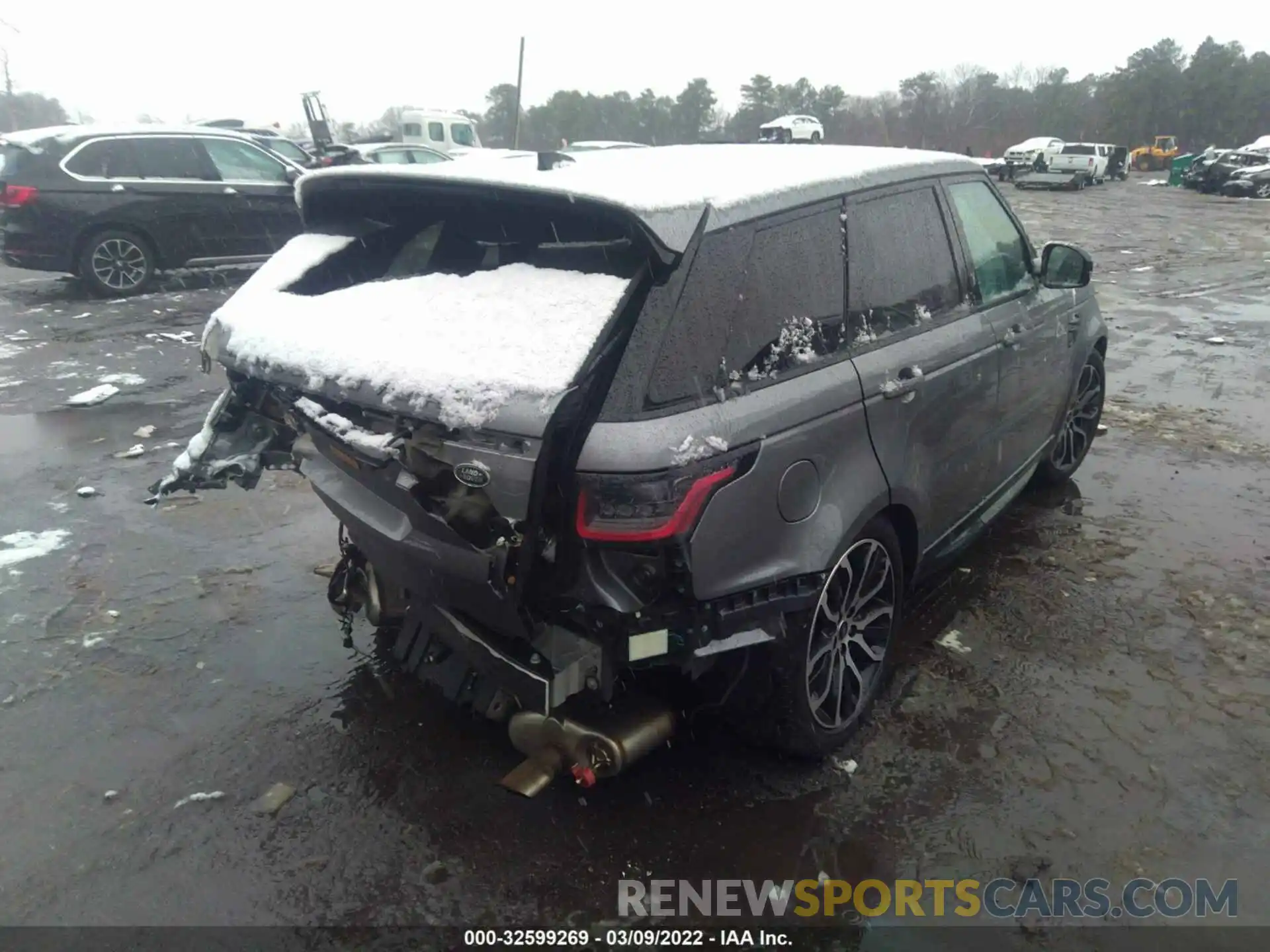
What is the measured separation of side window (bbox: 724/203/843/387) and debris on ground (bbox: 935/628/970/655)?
5.09 feet

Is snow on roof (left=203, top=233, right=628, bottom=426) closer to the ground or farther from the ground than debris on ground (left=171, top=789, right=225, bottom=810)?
farther from the ground

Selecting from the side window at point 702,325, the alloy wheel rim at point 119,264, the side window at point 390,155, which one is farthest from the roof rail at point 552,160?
the side window at point 390,155

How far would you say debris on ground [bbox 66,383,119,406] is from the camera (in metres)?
6.85

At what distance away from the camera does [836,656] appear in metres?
3.05

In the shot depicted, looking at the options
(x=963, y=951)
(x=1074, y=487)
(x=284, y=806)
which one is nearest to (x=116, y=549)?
(x=284, y=806)

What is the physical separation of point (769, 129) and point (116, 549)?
3495 cm

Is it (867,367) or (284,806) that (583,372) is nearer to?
(867,367)

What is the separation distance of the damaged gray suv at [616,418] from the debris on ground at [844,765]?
0.12 metres

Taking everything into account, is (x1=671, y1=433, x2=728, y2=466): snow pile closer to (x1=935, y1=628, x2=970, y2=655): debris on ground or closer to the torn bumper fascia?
the torn bumper fascia

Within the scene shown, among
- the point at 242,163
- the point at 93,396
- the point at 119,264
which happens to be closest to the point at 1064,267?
the point at 93,396

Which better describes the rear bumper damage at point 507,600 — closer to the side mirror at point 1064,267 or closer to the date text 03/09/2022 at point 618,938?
the date text 03/09/2022 at point 618,938

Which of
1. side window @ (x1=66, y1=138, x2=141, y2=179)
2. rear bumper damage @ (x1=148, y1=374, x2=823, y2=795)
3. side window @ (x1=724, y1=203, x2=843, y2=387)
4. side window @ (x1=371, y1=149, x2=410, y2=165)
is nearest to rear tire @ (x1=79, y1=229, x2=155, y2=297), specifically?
side window @ (x1=66, y1=138, x2=141, y2=179)

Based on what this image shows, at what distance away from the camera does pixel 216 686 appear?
348cm

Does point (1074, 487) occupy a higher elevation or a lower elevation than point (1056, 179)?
higher
